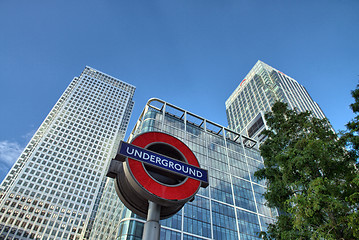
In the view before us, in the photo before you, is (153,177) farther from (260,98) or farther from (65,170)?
(260,98)

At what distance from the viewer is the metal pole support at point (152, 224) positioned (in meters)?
6.05

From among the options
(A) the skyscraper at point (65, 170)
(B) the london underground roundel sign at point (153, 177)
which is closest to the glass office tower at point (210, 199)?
(A) the skyscraper at point (65, 170)

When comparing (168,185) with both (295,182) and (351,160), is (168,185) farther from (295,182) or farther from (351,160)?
(351,160)

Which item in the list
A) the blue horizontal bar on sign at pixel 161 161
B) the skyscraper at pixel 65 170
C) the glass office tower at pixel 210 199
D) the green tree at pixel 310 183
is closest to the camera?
the blue horizontal bar on sign at pixel 161 161

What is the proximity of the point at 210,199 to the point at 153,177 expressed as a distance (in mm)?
44787

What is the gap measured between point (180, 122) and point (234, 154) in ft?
59.4

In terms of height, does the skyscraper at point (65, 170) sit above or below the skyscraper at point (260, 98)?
below

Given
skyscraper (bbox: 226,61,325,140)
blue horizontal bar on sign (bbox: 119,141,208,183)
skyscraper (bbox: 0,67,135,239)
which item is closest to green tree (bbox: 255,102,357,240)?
blue horizontal bar on sign (bbox: 119,141,208,183)

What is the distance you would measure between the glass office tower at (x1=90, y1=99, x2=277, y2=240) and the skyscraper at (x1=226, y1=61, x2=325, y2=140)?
28.6 m

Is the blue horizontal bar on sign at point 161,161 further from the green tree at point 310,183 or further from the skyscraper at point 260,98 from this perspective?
the skyscraper at point 260,98

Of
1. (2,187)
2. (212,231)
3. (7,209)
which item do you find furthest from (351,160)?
(2,187)

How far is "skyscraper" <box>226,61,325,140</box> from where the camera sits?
9469 cm

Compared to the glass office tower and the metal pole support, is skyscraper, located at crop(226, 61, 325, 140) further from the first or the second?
the metal pole support

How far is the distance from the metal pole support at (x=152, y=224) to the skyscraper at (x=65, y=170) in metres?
90.0
